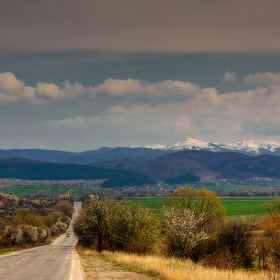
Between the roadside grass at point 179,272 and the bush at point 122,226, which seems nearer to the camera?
the roadside grass at point 179,272

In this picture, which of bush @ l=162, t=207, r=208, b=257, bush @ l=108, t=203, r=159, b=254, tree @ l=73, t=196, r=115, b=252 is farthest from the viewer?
tree @ l=73, t=196, r=115, b=252

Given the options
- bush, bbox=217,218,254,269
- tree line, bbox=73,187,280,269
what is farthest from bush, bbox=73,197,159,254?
bush, bbox=217,218,254,269

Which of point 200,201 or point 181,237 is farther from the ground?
point 200,201

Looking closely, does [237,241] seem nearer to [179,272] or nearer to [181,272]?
[181,272]

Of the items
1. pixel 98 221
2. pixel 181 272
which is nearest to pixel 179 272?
pixel 181 272

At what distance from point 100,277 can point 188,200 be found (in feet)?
245

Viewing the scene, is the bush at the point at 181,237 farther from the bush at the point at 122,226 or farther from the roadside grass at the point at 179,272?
the bush at the point at 122,226

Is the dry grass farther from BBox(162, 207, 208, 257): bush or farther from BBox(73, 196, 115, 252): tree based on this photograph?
BBox(73, 196, 115, 252): tree

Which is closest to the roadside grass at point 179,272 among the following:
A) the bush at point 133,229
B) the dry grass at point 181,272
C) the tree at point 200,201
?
the dry grass at point 181,272

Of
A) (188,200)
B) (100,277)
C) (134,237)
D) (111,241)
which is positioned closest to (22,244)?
(188,200)

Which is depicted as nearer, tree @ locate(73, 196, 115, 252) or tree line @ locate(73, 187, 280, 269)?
tree line @ locate(73, 187, 280, 269)

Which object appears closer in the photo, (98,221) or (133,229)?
(133,229)

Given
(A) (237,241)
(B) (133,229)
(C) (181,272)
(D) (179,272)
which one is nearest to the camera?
(D) (179,272)

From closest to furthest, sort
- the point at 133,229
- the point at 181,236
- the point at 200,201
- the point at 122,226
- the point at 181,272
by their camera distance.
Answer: the point at 181,272, the point at 181,236, the point at 133,229, the point at 122,226, the point at 200,201
